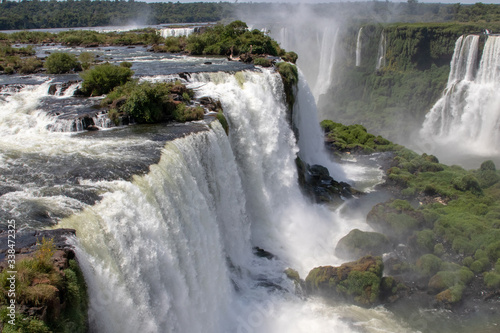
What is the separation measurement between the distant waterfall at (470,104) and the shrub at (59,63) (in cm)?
3267

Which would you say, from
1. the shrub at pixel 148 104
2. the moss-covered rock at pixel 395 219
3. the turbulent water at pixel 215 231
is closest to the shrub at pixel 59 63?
the turbulent water at pixel 215 231

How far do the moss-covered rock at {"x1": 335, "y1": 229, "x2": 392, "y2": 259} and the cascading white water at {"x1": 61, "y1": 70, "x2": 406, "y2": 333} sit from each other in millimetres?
569

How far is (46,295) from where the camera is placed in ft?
23.0

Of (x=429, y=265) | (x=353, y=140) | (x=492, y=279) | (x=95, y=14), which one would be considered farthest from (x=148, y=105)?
(x=95, y=14)

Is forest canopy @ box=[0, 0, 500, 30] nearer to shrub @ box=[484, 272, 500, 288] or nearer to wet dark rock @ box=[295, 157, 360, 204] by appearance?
wet dark rock @ box=[295, 157, 360, 204]

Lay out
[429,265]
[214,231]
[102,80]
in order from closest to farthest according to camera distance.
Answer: [214,231] → [429,265] → [102,80]

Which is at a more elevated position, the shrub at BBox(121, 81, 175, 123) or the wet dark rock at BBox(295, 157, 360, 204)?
the shrub at BBox(121, 81, 175, 123)

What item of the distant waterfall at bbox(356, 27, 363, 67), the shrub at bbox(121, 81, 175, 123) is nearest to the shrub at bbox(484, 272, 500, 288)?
the shrub at bbox(121, 81, 175, 123)

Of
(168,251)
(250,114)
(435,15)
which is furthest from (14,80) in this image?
(435,15)

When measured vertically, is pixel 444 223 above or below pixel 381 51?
below

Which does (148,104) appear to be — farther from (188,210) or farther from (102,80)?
(188,210)

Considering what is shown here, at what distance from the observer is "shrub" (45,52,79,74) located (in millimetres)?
24422

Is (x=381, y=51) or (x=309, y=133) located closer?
(x=309, y=133)

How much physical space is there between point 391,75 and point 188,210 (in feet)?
149
